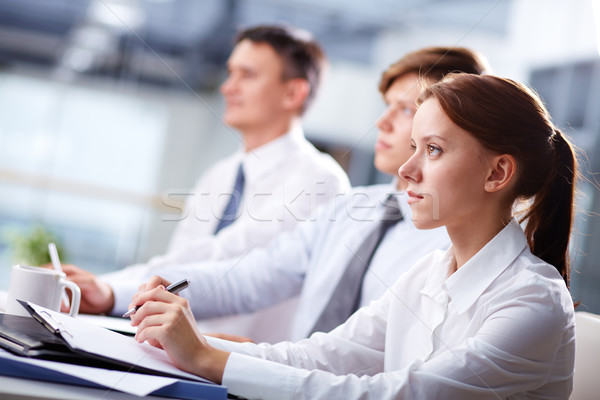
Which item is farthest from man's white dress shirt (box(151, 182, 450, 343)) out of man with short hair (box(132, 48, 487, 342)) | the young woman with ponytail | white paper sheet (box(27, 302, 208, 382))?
white paper sheet (box(27, 302, 208, 382))

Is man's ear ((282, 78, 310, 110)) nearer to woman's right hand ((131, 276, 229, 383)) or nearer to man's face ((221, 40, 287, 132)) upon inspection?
man's face ((221, 40, 287, 132))

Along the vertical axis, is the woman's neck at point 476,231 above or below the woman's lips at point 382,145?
below

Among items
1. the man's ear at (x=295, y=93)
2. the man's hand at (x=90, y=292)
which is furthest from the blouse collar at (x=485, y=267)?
the man's ear at (x=295, y=93)

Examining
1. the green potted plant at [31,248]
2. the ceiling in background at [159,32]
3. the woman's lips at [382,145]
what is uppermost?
the ceiling in background at [159,32]

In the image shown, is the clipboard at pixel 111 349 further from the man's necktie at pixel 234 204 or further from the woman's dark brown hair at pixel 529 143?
the man's necktie at pixel 234 204

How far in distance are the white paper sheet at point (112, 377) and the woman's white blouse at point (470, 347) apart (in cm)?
12

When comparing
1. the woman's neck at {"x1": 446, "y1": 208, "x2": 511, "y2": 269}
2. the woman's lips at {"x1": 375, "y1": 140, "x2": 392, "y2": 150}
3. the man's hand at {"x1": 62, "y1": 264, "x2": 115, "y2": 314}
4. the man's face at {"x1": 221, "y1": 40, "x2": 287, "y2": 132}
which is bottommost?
the man's hand at {"x1": 62, "y1": 264, "x2": 115, "y2": 314}

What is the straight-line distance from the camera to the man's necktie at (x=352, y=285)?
1.40m

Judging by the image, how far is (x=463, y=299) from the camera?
90cm

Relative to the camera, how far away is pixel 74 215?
4215 millimetres

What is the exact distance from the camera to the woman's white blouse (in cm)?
75

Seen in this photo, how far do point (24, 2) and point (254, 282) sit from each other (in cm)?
379

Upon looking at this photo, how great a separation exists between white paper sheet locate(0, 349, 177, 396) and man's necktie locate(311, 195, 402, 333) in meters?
0.73

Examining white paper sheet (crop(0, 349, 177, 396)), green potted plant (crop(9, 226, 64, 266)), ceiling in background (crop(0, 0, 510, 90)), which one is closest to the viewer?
white paper sheet (crop(0, 349, 177, 396))
